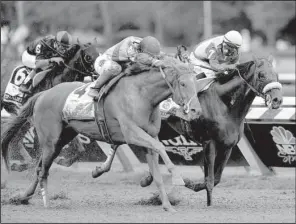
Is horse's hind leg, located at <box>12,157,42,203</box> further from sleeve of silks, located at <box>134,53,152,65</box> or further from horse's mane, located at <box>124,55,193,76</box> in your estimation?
sleeve of silks, located at <box>134,53,152,65</box>

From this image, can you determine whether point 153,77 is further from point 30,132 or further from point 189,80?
point 30,132

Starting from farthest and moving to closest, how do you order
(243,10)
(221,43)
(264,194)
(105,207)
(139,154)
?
(243,10)
(139,154)
(264,194)
(221,43)
(105,207)

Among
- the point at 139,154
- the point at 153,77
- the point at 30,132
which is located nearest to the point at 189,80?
the point at 153,77

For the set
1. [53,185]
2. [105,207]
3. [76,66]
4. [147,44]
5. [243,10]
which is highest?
[147,44]

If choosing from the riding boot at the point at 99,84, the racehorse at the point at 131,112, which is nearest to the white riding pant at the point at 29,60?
the racehorse at the point at 131,112

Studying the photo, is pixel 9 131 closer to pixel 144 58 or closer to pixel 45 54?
pixel 45 54

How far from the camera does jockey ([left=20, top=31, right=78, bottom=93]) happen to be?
12585 mm

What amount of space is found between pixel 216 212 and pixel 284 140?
12.3ft

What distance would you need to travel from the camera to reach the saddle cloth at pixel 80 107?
9.88m

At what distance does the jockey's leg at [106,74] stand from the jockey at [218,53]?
1326 mm

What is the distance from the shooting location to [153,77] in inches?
366

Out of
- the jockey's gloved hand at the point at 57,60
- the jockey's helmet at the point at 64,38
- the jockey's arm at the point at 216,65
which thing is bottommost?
the jockey's gloved hand at the point at 57,60

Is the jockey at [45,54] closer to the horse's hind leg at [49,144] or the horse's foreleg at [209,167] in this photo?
the horse's hind leg at [49,144]

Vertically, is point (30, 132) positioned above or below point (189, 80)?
below
